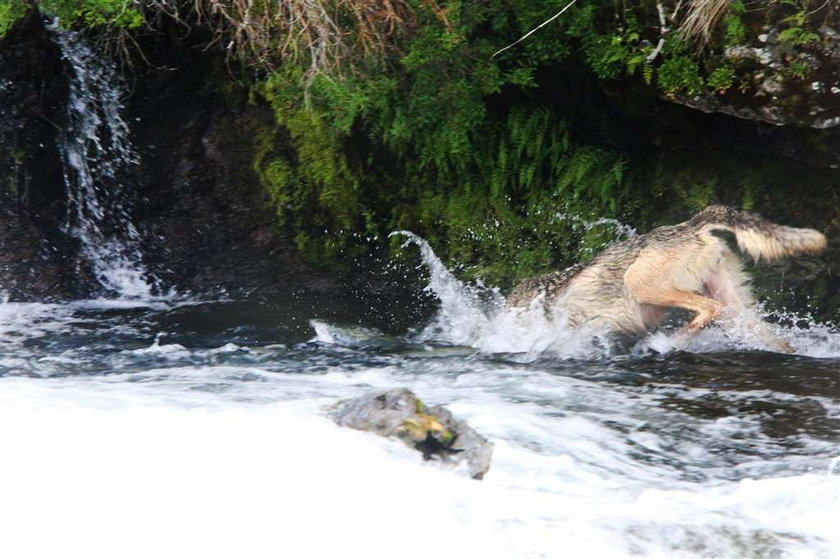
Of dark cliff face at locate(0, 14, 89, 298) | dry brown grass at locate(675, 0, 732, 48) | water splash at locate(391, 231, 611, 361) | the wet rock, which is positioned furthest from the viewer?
dark cliff face at locate(0, 14, 89, 298)

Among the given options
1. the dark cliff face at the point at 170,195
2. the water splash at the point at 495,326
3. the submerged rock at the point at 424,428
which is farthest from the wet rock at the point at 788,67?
the dark cliff face at the point at 170,195

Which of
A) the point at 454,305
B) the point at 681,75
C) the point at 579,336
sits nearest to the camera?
the point at 681,75

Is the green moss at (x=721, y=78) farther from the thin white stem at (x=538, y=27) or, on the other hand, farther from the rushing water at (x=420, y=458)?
the rushing water at (x=420, y=458)

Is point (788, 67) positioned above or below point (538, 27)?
below

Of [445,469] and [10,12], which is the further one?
[10,12]

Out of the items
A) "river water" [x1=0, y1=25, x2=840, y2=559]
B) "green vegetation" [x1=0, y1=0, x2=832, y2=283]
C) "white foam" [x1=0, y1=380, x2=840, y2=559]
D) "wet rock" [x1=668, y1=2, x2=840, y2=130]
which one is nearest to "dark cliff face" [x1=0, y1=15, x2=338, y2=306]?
"green vegetation" [x1=0, y1=0, x2=832, y2=283]

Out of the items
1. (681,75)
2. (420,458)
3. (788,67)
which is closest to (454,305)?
(681,75)

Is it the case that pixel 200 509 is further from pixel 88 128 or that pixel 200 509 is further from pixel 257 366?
pixel 88 128

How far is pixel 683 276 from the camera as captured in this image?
835cm

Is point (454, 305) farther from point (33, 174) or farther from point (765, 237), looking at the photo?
point (33, 174)

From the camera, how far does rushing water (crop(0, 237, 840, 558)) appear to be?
466cm

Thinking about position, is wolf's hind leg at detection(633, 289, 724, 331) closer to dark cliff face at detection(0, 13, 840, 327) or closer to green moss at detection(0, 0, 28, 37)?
→ dark cliff face at detection(0, 13, 840, 327)

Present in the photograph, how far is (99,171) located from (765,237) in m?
7.25

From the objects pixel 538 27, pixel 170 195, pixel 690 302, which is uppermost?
pixel 538 27
